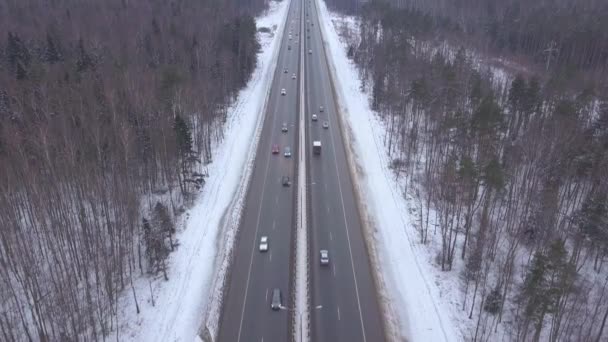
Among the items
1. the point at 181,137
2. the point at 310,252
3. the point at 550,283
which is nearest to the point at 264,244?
the point at 310,252

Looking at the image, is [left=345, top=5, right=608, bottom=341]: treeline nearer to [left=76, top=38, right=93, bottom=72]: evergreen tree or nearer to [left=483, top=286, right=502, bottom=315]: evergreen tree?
[left=483, top=286, right=502, bottom=315]: evergreen tree

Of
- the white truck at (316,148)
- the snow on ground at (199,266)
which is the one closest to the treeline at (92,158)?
the snow on ground at (199,266)

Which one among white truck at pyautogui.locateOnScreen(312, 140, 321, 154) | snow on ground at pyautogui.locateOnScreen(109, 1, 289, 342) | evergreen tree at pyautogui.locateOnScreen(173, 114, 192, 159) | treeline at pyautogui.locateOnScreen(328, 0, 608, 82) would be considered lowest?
snow on ground at pyautogui.locateOnScreen(109, 1, 289, 342)

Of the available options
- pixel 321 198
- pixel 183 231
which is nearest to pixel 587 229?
pixel 321 198

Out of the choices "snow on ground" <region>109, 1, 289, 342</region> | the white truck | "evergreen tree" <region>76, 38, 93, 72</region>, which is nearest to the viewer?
"snow on ground" <region>109, 1, 289, 342</region>

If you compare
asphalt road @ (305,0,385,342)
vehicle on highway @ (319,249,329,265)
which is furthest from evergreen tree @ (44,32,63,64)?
vehicle on highway @ (319,249,329,265)

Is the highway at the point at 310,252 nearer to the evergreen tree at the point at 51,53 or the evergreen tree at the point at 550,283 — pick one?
the evergreen tree at the point at 550,283

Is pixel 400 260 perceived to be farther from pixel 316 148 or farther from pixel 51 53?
pixel 51 53

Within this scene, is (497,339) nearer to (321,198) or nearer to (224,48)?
(321,198)
